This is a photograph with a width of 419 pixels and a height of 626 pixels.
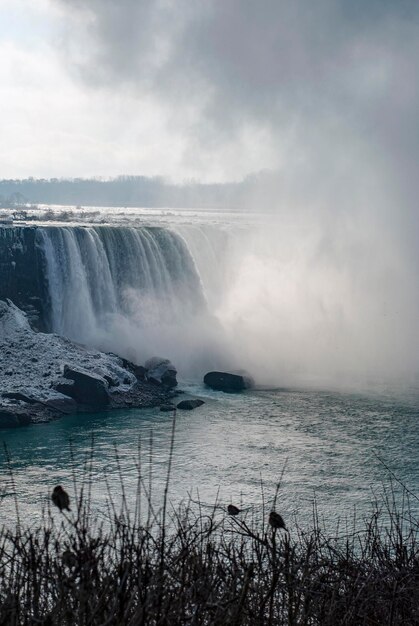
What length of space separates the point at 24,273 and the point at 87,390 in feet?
21.8

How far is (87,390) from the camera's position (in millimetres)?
20906

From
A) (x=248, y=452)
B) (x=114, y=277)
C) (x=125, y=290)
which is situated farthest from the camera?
(x=125, y=290)

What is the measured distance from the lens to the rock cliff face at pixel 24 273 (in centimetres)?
2623

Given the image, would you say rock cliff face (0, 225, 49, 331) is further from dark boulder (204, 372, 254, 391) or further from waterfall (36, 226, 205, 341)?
dark boulder (204, 372, 254, 391)

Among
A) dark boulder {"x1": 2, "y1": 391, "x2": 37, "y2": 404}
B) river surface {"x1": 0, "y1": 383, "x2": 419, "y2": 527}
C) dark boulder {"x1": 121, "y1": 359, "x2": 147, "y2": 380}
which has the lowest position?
river surface {"x1": 0, "y1": 383, "x2": 419, "y2": 527}

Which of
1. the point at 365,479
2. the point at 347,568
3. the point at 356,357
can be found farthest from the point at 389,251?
the point at 347,568

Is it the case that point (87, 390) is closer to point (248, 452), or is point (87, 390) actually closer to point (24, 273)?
point (248, 452)

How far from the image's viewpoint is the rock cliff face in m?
26.2

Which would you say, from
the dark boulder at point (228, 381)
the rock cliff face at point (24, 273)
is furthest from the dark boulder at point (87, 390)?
the rock cliff face at point (24, 273)

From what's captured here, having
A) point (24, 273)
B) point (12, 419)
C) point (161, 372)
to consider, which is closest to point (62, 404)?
point (12, 419)

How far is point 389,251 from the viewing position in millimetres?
38750

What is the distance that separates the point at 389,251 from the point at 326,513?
1076 inches

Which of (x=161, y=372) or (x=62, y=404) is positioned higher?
(x=161, y=372)

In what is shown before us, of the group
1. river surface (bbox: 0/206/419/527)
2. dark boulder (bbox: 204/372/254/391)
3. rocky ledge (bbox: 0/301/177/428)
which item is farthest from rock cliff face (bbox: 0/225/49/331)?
dark boulder (bbox: 204/372/254/391)
